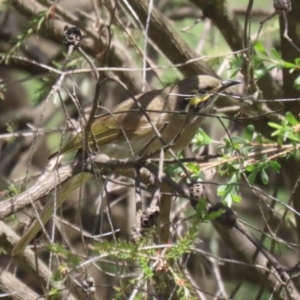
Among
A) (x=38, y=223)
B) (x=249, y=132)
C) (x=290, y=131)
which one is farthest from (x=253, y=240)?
(x=38, y=223)

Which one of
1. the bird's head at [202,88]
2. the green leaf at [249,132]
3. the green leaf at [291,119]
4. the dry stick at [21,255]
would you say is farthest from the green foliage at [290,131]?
the dry stick at [21,255]

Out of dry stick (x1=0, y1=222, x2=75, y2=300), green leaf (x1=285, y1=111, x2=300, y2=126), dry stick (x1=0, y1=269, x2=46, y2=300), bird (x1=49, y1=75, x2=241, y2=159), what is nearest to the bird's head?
bird (x1=49, y1=75, x2=241, y2=159)

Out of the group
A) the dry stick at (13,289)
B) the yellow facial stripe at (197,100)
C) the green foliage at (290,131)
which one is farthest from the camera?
the yellow facial stripe at (197,100)

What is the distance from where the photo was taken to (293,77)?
361 centimetres

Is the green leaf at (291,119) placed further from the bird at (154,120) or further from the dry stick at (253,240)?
the dry stick at (253,240)

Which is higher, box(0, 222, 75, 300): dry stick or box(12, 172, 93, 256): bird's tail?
box(12, 172, 93, 256): bird's tail

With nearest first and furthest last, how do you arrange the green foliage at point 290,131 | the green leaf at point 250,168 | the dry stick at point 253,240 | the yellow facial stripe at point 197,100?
the dry stick at point 253,240, the green foliage at point 290,131, the green leaf at point 250,168, the yellow facial stripe at point 197,100

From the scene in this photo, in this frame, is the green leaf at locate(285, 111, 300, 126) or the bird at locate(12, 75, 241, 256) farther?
the bird at locate(12, 75, 241, 256)

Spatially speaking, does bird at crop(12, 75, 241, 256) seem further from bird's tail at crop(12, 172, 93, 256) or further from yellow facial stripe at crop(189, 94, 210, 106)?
bird's tail at crop(12, 172, 93, 256)

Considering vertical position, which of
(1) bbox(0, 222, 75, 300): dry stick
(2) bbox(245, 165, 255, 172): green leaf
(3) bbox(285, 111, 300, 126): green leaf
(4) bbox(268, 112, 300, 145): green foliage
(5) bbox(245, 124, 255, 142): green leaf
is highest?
(3) bbox(285, 111, 300, 126): green leaf

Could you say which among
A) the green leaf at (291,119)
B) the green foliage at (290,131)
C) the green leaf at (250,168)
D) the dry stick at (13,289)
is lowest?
the dry stick at (13,289)

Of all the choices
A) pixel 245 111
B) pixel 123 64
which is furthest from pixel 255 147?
pixel 123 64

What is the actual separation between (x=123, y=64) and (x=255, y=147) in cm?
117

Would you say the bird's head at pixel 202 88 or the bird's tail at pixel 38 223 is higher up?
the bird's head at pixel 202 88
